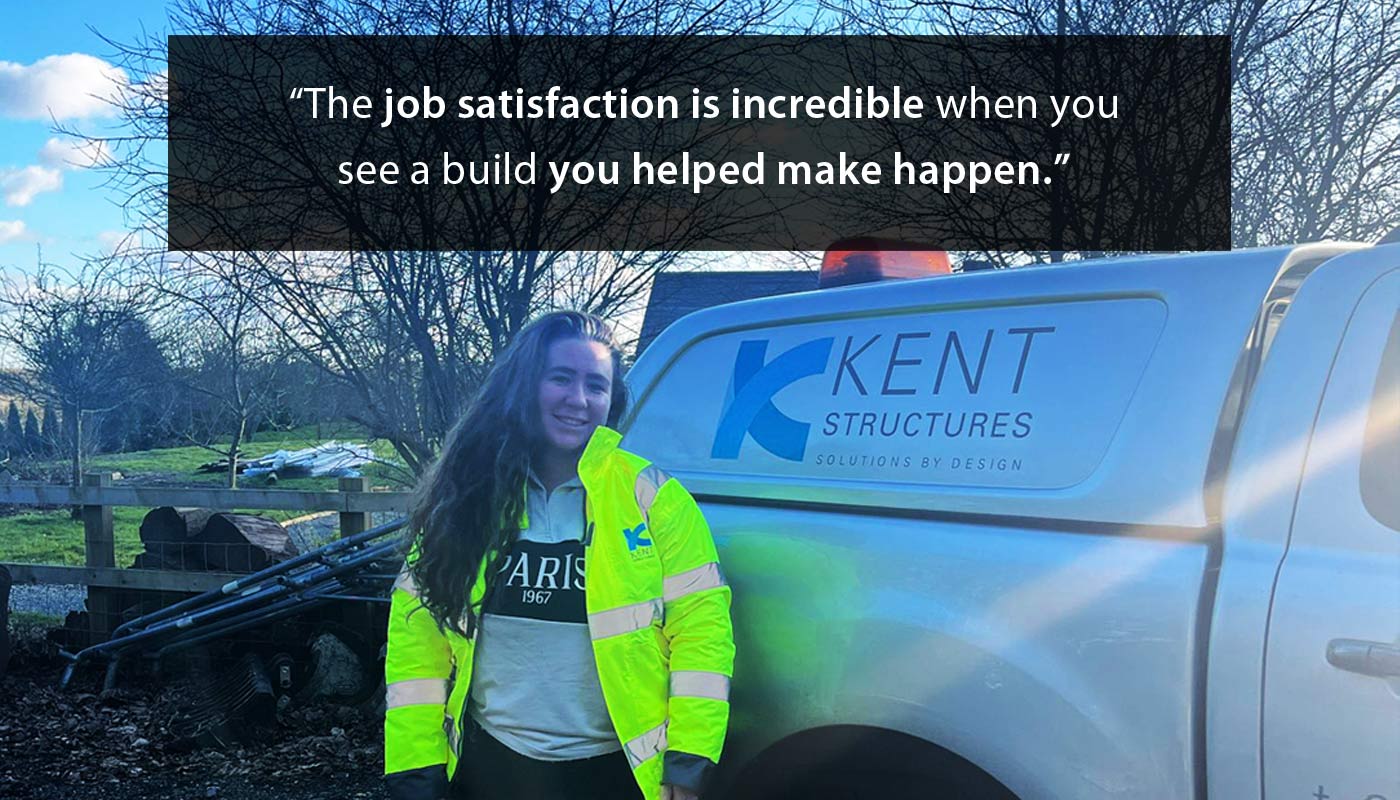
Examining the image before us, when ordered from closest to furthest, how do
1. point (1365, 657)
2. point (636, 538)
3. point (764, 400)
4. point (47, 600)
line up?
point (1365, 657) < point (636, 538) < point (764, 400) < point (47, 600)

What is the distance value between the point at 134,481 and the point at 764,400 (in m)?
20.5

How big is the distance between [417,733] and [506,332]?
3.84 metres

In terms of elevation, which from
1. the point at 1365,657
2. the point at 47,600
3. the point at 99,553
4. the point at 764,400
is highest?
the point at 764,400

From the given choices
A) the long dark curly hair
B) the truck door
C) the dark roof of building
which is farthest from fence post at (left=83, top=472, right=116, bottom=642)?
the truck door

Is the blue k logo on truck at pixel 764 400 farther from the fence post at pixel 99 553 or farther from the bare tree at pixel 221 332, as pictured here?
the fence post at pixel 99 553

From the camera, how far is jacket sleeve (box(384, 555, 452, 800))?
7.84 feet

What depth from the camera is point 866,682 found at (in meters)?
2.16

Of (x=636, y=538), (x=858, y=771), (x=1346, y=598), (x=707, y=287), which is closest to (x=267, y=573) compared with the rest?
(x=707, y=287)

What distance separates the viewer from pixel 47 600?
33.4 feet

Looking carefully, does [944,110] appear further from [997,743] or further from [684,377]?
[997,743]

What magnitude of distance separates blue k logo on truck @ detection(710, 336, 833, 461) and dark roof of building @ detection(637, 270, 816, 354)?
10.7ft

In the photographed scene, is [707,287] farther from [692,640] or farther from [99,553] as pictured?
[99,553]

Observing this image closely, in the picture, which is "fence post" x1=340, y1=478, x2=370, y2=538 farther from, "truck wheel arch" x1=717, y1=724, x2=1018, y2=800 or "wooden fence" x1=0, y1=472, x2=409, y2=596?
"truck wheel arch" x1=717, y1=724, x2=1018, y2=800

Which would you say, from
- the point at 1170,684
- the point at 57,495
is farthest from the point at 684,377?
the point at 57,495
